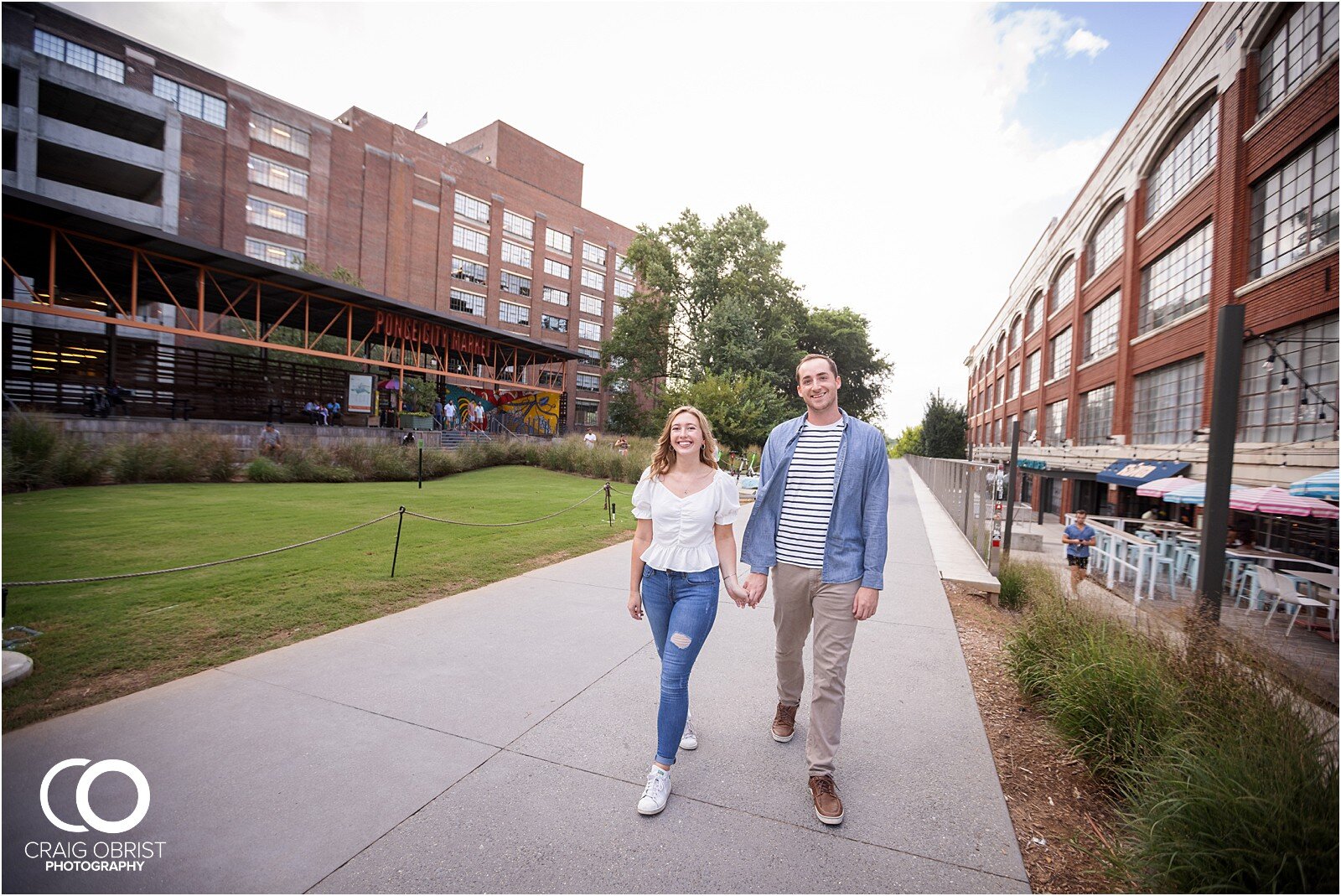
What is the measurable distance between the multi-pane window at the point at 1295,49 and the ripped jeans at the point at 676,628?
16762 millimetres

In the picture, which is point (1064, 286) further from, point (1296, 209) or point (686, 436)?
point (686, 436)

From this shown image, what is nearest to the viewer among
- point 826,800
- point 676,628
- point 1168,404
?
point 826,800

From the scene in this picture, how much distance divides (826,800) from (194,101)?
51.7 meters

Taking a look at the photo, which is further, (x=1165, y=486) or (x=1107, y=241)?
(x=1107, y=241)

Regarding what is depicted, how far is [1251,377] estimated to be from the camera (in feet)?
45.8

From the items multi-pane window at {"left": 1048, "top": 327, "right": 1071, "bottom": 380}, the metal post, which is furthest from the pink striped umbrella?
multi-pane window at {"left": 1048, "top": 327, "right": 1071, "bottom": 380}

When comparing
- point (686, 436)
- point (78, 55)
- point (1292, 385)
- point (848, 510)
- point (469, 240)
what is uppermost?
point (78, 55)

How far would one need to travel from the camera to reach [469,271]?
5059cm

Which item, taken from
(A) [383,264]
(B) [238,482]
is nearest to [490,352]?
(A) [383,264]

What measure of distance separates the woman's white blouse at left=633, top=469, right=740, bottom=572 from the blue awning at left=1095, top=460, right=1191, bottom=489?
20362 millimetres

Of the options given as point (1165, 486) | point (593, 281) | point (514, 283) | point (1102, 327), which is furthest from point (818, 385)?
point (593, 281)

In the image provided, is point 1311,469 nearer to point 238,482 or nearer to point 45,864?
point 45,864

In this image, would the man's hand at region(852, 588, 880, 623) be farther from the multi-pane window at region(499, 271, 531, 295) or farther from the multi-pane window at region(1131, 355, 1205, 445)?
the multi-pane window at region(499, 271, 531, 295)

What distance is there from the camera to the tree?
193 feet
